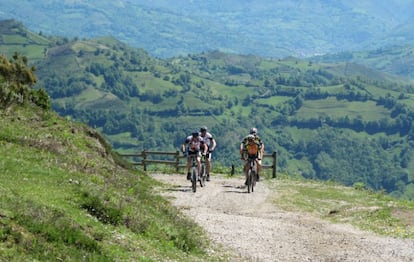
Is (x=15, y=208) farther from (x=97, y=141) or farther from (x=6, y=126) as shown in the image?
(x=97, y=141)

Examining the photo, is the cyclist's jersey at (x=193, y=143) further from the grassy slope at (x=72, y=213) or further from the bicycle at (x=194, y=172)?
the grassy slope at (x=72, y=213)

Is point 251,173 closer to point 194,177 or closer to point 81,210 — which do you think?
point 194,177

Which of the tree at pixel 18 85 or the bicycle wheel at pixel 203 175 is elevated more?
the tree at pixel 18 85

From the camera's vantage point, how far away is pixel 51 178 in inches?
712

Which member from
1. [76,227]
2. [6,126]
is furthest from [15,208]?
[6,126]

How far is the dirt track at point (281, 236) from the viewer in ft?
58.3

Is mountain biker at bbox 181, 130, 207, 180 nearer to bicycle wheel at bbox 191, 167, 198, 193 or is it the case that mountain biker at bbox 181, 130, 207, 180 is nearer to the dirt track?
bicycle wheel at bbox 191, 167, 198, 193

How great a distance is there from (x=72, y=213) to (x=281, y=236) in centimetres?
798

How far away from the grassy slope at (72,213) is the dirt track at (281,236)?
1.38 m

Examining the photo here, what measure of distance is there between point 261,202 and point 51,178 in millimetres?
13134

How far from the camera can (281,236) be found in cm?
2006

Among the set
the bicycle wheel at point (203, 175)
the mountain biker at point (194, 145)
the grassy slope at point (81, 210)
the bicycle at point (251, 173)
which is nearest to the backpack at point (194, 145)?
the mountain biker at point (194, 145)

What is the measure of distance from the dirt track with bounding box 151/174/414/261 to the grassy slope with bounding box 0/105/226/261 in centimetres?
138

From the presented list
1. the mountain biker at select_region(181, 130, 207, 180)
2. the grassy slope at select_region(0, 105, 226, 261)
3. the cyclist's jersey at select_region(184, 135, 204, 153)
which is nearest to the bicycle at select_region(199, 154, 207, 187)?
the mountain biker at select_region(181, 130, 207, 180)
